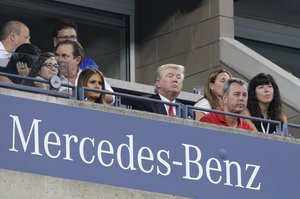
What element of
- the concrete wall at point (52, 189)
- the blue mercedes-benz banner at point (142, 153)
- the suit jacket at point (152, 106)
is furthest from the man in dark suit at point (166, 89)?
the concrete wall at point (52, 189)

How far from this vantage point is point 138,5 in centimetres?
2620

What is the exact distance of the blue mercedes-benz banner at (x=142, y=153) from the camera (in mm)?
16703

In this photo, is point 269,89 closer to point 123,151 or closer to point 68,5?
point 123,151

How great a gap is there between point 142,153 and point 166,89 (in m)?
1.02

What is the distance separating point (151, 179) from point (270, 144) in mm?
1800

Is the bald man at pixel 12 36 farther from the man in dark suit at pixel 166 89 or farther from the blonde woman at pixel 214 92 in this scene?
the blonde woman at pixel 214 92

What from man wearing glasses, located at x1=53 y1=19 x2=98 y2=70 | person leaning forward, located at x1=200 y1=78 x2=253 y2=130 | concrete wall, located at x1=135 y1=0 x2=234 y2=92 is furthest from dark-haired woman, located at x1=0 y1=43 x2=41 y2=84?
concrete wall, located at x1=135 y1=0 x2=234 y2=92

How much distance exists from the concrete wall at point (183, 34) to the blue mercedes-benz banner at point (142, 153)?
5904mm

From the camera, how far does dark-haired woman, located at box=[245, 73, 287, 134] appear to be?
1877 centimetres

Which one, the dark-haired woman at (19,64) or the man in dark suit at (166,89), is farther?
the man in dark suit at (166,89)

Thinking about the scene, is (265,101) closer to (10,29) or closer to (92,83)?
(92,83)

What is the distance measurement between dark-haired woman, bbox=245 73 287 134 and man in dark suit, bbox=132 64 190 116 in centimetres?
106

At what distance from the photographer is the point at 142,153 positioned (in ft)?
57.3

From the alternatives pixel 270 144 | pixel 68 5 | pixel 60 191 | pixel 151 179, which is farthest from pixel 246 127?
pixel 68 5
